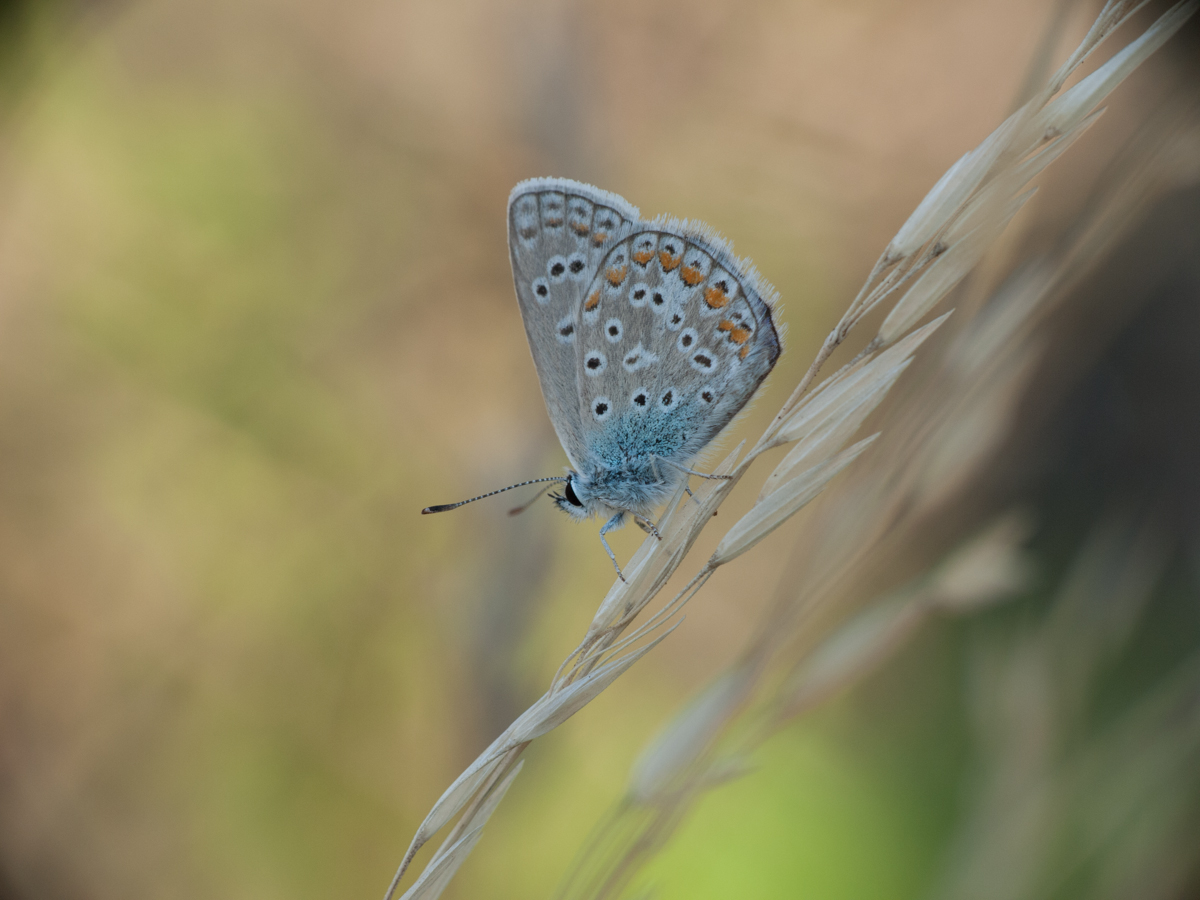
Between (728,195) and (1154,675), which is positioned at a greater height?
(728,195)

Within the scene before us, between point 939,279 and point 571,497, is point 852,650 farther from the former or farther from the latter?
point 571,497

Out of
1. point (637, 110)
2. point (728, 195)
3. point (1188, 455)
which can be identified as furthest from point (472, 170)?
point (1188, 455)

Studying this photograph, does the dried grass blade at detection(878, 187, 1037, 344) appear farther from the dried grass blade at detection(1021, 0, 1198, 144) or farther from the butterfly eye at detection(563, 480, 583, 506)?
the butterfly eye at detection(563, 480, 583, 506)

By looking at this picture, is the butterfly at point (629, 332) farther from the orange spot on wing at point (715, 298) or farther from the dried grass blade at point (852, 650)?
the dried grass blade at point (852, 650)

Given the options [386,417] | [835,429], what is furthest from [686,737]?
[386,417]

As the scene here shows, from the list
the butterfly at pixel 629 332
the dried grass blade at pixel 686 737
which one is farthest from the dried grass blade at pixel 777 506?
the butterfly at pixel 629 332

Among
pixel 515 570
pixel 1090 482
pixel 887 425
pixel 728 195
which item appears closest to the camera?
pixel 887 425

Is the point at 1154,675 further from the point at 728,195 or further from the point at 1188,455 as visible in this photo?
the point at 728,195
